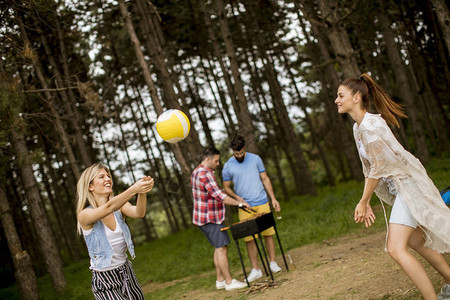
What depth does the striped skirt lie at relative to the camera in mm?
3793

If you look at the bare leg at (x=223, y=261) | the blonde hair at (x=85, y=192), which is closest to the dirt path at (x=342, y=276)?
the bare leg at (x=223, y=261)

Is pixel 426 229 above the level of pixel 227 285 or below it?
above

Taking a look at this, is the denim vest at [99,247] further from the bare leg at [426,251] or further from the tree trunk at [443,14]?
the tree trunk at [443,14]

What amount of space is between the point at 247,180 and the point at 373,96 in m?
3.94

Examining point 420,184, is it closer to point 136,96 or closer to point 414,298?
point 414,298

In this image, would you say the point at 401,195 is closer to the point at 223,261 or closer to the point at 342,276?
the point at 342,276

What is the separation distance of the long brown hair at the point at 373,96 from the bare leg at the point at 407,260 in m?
0.95

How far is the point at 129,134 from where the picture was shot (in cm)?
2808

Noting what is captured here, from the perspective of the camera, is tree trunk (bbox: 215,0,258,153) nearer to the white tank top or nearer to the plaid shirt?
the plaid shirt

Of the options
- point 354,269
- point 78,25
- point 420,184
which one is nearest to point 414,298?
point 420,184

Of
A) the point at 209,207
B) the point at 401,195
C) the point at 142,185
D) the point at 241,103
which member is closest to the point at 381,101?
the point at 401,195

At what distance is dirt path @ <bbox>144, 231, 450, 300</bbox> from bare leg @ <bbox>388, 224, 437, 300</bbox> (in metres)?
0.94

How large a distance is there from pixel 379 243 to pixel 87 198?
5.45 m

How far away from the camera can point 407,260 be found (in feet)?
11.3
